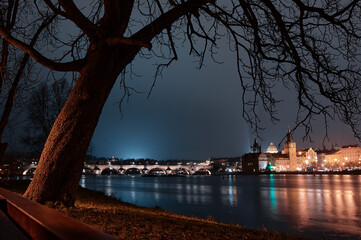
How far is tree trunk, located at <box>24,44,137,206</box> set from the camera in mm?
5660

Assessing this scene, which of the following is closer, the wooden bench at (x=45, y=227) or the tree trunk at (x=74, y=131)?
the wooden bench at (x=45, y=227)

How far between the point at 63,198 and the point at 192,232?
2646 mm

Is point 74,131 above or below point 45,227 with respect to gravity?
above

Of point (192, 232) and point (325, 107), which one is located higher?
point (325, 107)

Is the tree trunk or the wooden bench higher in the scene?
the tree trunk

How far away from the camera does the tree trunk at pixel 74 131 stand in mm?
5660

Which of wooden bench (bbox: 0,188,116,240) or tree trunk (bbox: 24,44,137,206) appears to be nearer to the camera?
wooden bench (bbox: 0,188,116,240)

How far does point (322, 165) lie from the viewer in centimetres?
17238

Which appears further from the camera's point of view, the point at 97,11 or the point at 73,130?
the point at 97,11

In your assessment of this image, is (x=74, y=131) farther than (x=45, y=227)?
Yes

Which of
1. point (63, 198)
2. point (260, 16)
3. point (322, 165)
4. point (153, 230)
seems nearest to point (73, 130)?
point (63, 198)

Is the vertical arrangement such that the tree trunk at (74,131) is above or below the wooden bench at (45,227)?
above

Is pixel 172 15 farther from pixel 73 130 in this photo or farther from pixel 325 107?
pixel 325 107

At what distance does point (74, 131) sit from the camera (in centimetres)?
563
